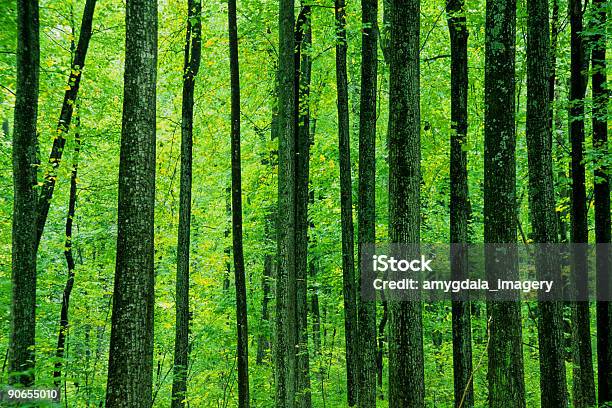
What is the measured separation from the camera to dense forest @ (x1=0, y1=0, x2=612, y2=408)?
644cm

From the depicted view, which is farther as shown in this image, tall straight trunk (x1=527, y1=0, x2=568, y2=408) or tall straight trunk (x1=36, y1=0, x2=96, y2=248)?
tall straight trunk (x1=36, y1=0, x2=96, y2=248)

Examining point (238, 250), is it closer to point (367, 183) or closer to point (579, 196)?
point (367, 183)

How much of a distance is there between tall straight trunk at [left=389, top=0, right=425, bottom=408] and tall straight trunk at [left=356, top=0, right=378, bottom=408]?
4179 millimetres

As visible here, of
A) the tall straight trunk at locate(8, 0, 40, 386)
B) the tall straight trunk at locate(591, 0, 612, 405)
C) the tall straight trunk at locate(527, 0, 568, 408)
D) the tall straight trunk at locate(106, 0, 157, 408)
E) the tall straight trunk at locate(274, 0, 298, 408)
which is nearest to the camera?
the tall straight trunk at locate(106, 0, 157, 408)

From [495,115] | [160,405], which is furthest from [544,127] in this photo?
[160,405]

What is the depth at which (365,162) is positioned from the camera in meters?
11.0

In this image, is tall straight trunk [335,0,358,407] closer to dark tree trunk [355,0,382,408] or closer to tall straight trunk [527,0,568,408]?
dark tree trunk [355,0,382,408]

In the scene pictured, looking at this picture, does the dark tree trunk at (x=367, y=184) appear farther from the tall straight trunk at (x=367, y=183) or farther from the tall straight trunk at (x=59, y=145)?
the tall straight trunk at (x=59, y=145)

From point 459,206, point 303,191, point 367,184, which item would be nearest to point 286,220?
point 367,184

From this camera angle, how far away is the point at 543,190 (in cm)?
829

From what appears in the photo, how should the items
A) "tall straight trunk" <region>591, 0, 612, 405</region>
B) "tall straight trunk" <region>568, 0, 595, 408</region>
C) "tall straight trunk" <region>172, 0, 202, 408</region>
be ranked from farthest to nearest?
"tall straight trunk" <region>172, 0, 202, 408</region> < "tall straight trunk" <region>568, 0, 595, 408</region> < "tall straight trunk" <region>591, 0, 612, 405</region>

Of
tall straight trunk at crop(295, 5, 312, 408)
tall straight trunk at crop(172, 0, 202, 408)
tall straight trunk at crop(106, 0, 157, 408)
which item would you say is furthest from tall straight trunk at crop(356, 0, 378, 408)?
tall straight trunk at crop(106, 0, 157, 408)

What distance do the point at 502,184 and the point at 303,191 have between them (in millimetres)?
6197

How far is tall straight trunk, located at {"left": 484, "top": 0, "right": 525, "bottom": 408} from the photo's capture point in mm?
6793
